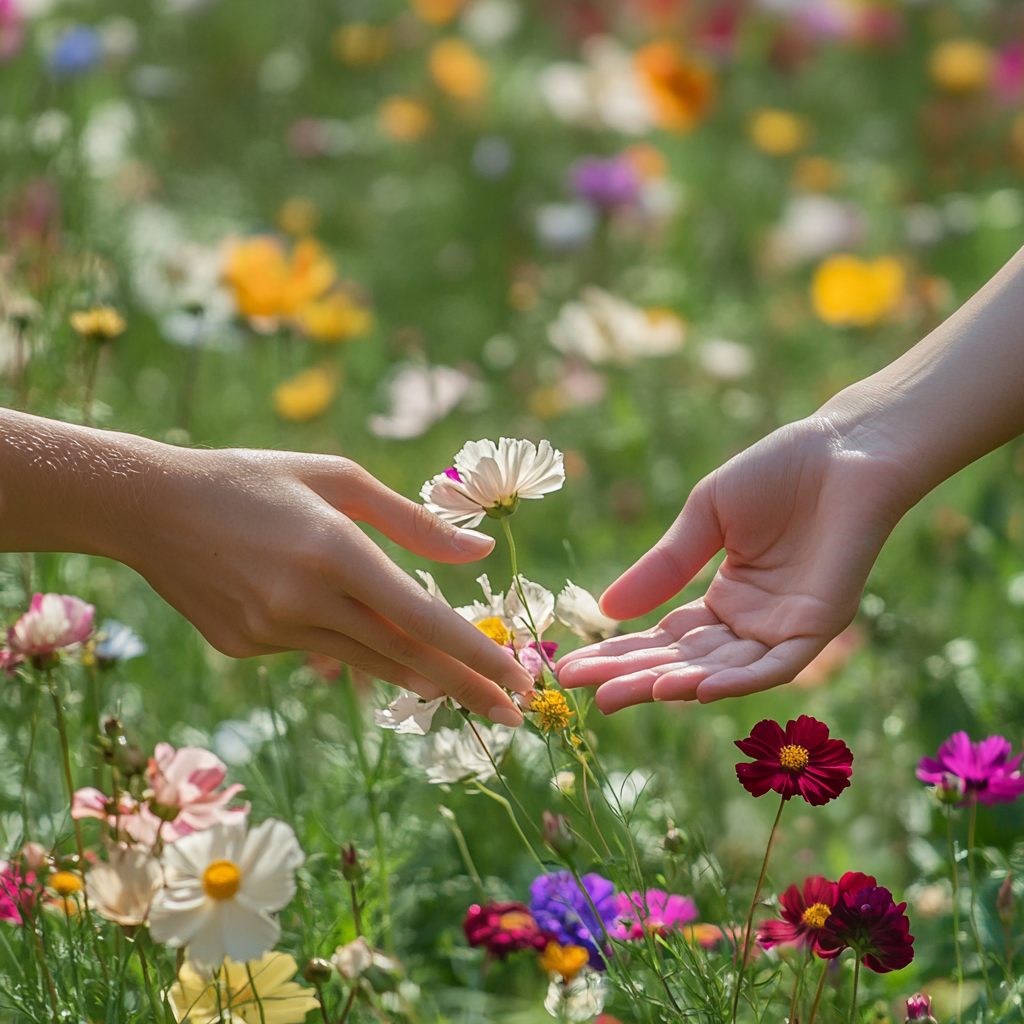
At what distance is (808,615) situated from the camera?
764mm

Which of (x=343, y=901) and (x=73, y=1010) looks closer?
(x=73, y=1010)

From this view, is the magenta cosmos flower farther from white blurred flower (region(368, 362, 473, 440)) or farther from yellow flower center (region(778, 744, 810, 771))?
white blurred flower (region(368, 362, 473, 440))

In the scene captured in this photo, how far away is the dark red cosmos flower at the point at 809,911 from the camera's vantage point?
62 centimetres

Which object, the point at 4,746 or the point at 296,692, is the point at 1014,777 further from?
the point at 4,746

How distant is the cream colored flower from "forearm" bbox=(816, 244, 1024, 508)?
2.04ft

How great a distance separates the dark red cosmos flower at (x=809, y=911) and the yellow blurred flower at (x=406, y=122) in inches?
91.0

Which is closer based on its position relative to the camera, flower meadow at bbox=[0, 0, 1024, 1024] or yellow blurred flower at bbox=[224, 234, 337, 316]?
flower meadow at bbox=[0, 0, 1024, 1024]

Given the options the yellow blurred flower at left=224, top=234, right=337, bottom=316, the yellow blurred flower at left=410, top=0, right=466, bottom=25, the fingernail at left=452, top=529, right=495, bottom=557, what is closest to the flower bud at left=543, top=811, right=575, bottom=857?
the fingernail at left=452, top=529, right=495, bottom=557

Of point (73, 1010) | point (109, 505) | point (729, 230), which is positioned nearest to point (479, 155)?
point (729, 230)

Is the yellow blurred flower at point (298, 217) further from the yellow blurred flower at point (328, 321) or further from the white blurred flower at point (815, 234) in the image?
the white blurred flower at point (815, 234)

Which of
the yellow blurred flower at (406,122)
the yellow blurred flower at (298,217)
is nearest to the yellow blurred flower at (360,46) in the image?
the yellow blurred flower at (406,122)

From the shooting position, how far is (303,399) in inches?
63.8

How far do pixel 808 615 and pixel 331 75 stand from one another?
8.80ft

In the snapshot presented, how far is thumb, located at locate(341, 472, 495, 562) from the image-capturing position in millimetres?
734
